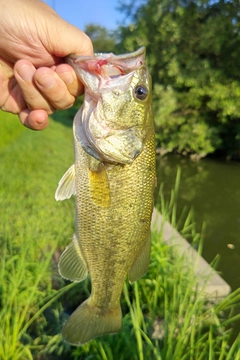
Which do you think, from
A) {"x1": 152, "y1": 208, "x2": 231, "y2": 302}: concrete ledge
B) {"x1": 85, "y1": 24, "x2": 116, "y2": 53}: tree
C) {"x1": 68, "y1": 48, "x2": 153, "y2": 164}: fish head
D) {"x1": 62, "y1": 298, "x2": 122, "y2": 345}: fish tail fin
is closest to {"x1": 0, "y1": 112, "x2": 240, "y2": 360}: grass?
{"x1": 152, "y1": 208, "x2": 231, "y2": 302}: concrete ledge

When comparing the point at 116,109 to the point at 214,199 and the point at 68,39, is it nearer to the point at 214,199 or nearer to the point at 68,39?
the point at 68,39

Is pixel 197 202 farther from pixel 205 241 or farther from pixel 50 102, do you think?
pixel 50 102

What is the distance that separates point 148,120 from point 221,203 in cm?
739

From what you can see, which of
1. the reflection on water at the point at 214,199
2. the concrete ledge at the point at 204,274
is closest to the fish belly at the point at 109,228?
the concrete ledge at the point at 204,274

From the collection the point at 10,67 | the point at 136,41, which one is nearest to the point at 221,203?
the point at 10,67

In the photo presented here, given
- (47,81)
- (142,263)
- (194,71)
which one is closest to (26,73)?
(47,81)

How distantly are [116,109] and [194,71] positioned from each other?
11756 mm

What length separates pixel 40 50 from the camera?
1902mm

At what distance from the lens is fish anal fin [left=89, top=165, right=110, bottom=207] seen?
168cm

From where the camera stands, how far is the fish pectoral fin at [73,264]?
1781 millimetres

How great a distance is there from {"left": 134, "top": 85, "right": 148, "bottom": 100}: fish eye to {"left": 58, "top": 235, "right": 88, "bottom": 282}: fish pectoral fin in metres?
0.81

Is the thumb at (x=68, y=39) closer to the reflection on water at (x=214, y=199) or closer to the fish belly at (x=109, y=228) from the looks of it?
the fish belly at (x=109, y=228)

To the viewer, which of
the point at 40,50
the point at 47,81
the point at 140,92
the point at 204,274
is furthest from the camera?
the point at 204,274

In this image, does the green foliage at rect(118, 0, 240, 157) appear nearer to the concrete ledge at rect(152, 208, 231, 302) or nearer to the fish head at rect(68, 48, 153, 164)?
the concrete ledge at rect(152, 208, 231, 302)
